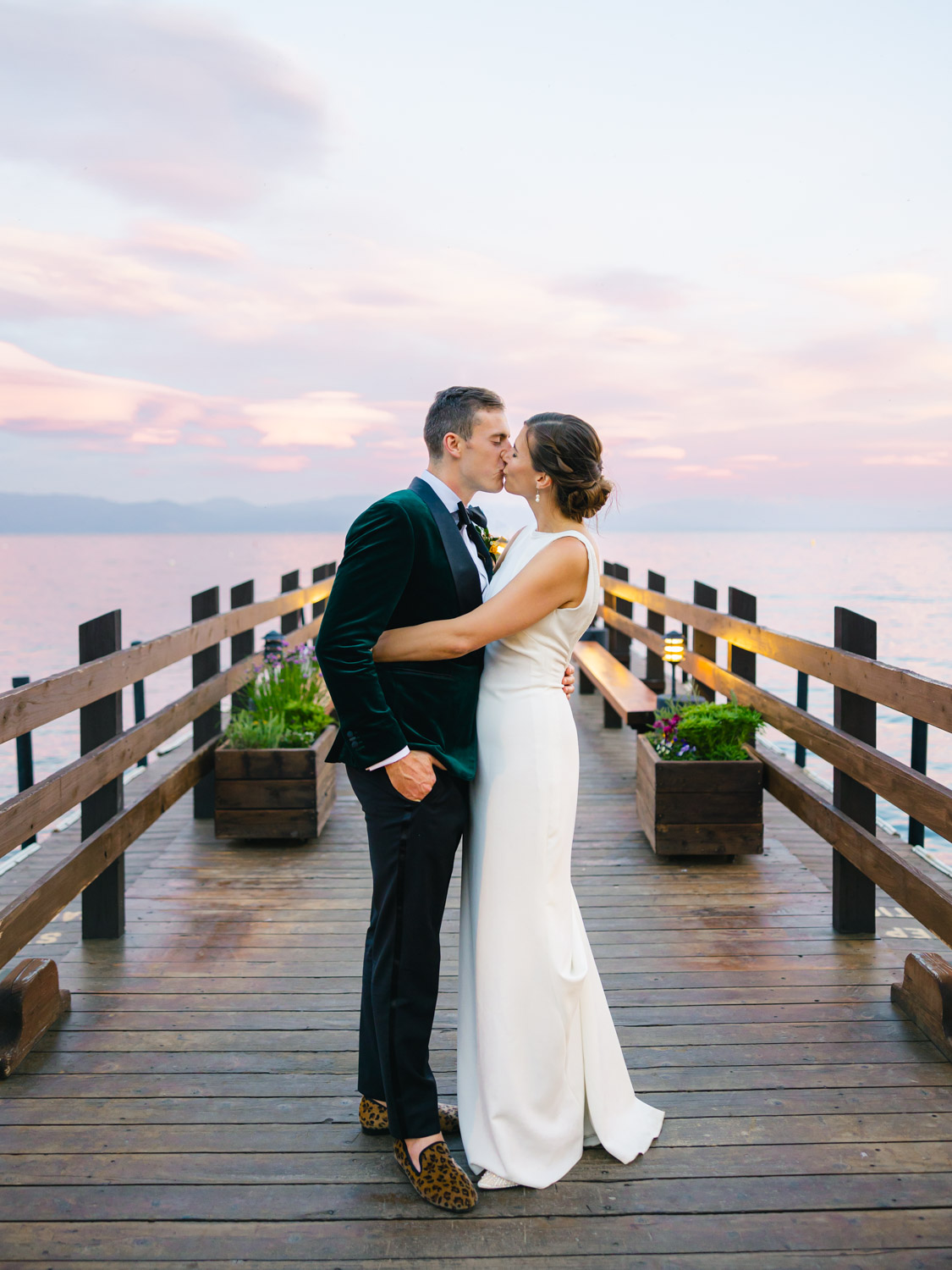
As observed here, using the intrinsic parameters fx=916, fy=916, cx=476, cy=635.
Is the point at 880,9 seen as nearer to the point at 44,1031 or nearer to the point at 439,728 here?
the point at 439,728

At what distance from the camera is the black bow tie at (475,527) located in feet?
7.52

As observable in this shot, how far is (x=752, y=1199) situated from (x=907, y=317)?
3659 cm

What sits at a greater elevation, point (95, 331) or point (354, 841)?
point (95, 331)

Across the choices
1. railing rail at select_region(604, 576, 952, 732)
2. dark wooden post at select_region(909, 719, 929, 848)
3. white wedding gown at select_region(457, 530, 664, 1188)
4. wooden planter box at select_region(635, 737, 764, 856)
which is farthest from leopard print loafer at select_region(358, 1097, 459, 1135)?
dark wooden post at select_region(909, 719, 929, 848)

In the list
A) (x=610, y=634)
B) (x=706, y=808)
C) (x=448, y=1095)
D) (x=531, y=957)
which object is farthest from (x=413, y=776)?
(x=610, y=634)

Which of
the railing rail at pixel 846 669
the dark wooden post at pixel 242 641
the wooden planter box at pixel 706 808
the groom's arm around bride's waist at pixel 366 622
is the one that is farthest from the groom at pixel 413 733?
the dark wooden post at pixel 242 641

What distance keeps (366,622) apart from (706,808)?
292 centimetres

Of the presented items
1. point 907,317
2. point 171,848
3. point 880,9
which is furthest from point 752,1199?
point 907,317

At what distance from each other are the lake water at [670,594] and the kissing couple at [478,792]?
6695 millimetres

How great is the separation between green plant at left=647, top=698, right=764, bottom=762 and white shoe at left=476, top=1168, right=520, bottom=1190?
8.76ft

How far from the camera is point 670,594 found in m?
34.2

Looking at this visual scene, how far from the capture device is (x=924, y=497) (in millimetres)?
60188

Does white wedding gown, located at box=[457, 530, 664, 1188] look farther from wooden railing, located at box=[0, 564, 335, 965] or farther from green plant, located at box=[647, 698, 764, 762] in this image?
green plant, located at box=[647, 698, 764, 762]

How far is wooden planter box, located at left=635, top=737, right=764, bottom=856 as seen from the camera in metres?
4.42
